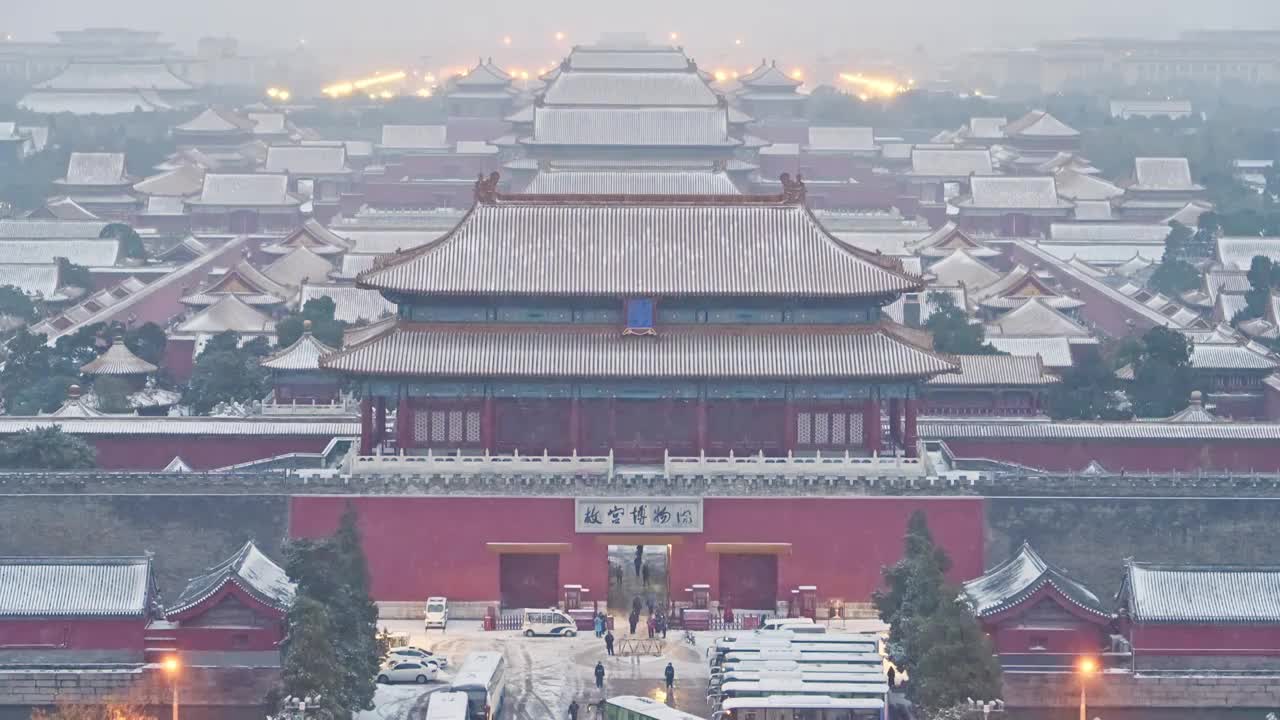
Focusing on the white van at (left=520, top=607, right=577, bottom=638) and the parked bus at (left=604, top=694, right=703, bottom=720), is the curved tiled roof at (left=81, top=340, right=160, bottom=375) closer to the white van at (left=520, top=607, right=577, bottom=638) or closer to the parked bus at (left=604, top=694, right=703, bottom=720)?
the white van at (left=520, top=607, right=577, bottom=638)

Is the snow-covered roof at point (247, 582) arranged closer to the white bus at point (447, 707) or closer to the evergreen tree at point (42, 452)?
the white bus at point (447, 707)

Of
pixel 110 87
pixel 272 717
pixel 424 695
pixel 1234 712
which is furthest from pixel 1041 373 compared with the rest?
pixel 110 87

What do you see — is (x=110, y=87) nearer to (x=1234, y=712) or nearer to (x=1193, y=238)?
(x=1193, y=238)

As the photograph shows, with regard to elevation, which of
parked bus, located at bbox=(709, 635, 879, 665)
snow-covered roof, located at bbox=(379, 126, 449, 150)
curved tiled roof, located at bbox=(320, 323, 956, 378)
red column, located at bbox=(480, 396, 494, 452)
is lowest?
parked bus, located at bbox=(709, 635, 879, 665)

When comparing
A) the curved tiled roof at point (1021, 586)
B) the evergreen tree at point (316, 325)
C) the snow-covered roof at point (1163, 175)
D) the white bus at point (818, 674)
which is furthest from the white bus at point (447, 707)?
the snow-covered roof at point (1163, 175)

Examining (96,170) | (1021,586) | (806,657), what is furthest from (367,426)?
(96,170)

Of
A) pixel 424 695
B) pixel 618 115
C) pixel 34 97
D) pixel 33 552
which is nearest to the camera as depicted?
pixel 424 695

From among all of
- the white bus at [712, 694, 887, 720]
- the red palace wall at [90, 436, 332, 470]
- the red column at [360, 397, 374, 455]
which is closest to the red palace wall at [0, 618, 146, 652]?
the red column at [360, 397, 374, 455]
